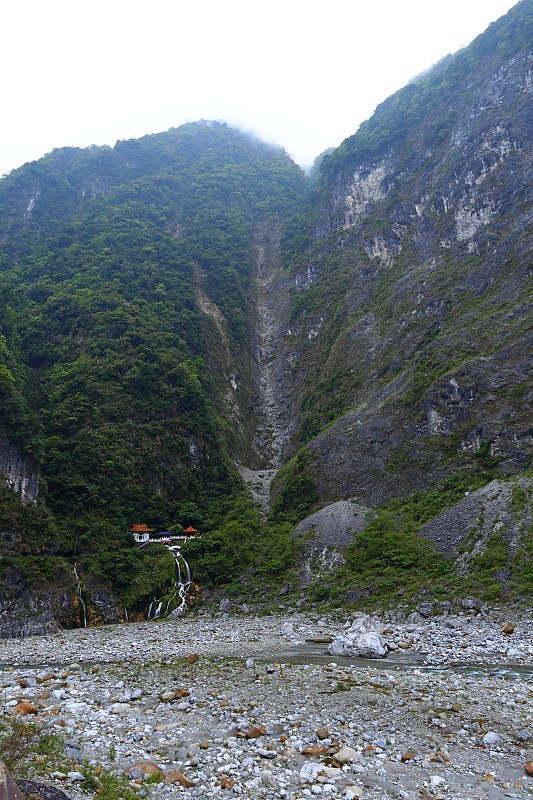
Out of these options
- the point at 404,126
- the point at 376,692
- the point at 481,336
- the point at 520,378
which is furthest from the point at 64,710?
the point at 404,126

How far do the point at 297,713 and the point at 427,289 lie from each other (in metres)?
50.7

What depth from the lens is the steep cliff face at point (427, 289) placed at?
39938 mm

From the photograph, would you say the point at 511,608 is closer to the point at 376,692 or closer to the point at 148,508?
the point at 376,692

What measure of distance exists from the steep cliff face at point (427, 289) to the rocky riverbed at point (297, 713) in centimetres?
1920

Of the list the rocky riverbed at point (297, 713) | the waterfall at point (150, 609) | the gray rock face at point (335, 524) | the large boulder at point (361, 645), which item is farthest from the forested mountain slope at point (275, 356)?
the rocky riverbed at point (297, 713)

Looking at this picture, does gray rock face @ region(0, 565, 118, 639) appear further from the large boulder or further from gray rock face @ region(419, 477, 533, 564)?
gray rock face @ region(419, 477, 533, 564)

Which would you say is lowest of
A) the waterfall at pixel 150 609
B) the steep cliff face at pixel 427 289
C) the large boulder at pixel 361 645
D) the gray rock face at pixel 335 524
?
the waterfall at pixel 150 609

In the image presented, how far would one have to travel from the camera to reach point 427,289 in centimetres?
5525

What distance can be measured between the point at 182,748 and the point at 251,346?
71.5 meters

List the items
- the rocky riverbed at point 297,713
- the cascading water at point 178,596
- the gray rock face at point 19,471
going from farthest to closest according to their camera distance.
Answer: the gray rock face at point 19,471, the cascading water at point 178,596, the rocky riverbed at point 297,713

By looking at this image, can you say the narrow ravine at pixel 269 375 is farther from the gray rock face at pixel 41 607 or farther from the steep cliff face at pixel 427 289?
the gray rock face at pixel 41 607

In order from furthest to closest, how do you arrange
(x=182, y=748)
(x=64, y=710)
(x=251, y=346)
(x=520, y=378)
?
1. (x=251, y=346)
2. (x=520, y=378)
3. (x=64, y=710)
4. (x=182, y=748)

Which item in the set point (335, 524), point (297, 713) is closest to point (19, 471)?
point (335, 524)

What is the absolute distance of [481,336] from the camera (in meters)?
44.1
